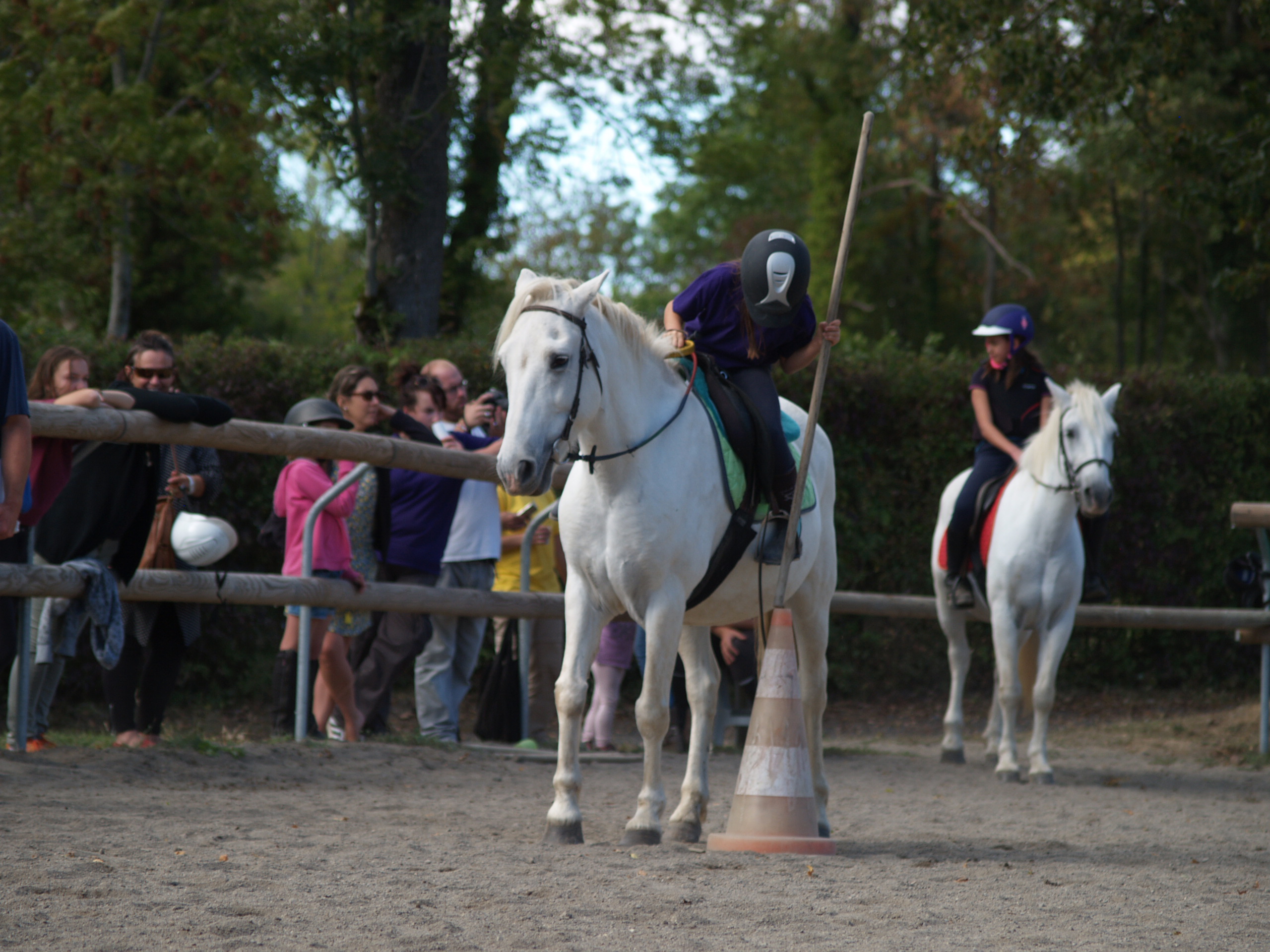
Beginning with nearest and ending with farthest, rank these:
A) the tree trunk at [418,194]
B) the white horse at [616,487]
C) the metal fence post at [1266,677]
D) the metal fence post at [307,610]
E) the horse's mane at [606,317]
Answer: the white horse at [616,487], the horse's mane at [606,317], the metal fence post at [307,610], the metal fence post at [1266,677], the tree trunk at [418,194]

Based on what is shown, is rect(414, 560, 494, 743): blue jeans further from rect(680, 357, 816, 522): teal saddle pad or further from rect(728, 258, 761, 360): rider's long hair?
rect(728, 258, 761, 360): rider's long hair

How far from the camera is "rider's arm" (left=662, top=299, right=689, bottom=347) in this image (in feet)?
18.1

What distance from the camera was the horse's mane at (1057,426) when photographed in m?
8.48

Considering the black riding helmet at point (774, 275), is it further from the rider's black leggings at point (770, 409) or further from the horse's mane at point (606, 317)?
the horse's mane at point (606, 317)

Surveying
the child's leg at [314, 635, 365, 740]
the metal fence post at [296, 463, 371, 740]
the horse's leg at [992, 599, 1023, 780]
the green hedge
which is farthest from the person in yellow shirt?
the horse's leg at [992, 599, 1023, 780]

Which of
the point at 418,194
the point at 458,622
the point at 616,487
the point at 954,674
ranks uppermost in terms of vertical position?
the point at 418,194

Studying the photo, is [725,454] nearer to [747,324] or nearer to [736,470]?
[736,470]

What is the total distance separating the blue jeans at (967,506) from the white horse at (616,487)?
4342mm

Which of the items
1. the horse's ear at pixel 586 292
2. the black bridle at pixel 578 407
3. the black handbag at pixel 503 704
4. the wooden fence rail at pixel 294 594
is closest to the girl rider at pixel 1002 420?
the wooden fence rail at pixel 294 594

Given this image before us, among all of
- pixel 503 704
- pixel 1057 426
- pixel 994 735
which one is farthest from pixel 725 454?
pixel 994 735

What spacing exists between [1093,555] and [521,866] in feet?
20.6

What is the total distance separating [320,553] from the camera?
7402 millimetres

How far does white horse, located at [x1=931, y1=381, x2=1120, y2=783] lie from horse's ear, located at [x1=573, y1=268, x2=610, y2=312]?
464 cm

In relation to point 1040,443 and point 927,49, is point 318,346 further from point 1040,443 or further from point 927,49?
point 927,49
